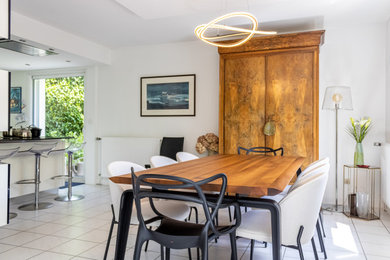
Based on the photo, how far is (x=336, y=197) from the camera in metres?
4.20

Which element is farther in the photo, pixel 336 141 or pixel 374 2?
pixel 336 141

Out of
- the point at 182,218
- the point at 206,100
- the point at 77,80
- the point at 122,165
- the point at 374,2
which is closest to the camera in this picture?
the point at 182,218

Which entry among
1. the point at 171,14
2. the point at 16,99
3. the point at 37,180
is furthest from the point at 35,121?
the point at 171,14

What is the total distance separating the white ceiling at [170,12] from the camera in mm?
3639

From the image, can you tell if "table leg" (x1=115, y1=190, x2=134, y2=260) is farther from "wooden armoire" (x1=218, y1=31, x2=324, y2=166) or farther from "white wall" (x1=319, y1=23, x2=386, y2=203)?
"white wall" (x1=319, y1=23, x2=386, y2=203)

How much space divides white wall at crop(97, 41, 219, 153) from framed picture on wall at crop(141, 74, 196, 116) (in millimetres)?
97

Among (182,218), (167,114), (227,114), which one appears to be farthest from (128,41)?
(182,218)

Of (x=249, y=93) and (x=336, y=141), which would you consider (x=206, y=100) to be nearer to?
(x=249, y=93)

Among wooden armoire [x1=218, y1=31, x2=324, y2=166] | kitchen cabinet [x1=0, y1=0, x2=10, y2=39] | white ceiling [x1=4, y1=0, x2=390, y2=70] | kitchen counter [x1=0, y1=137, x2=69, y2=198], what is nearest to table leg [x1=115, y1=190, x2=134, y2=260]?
kitchen cabinet [x1=0, y1=0, x2=10, y2=39]

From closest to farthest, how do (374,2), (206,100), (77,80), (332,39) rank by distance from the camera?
(374,2)
(332,39)
(206,100)
(77,80)

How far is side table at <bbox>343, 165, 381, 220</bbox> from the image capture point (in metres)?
3.87

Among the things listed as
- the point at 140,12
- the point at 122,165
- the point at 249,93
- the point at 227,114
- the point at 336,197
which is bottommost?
the point at 336,197

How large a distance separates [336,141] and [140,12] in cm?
305

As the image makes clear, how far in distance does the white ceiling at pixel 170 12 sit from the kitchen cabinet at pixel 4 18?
4.86ft
